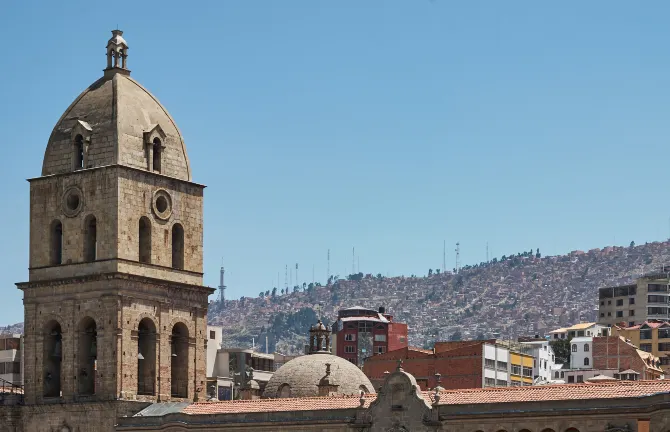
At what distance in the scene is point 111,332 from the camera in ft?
226

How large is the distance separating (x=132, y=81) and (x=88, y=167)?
16.3ft

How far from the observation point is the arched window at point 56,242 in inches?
2837

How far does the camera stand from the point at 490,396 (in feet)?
191

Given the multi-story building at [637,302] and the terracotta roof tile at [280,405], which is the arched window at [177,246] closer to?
the terracotta roof tile at [280,405]

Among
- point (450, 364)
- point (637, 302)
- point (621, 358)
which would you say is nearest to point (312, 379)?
point (450, 364)

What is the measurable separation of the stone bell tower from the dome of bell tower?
0.22ft

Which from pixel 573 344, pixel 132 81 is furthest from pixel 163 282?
pixel 573 344

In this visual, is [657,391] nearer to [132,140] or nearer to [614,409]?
[614,409]

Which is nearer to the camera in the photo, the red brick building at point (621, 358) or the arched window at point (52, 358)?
the arched window at point (52, 358)

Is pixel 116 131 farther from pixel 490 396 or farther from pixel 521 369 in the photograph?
pixel 521 369

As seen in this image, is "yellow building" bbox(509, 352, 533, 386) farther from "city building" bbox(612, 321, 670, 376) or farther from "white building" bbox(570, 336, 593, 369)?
"city building" bbox(612, 321, 670, 376)

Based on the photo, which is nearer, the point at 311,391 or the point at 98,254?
the point at 98,254

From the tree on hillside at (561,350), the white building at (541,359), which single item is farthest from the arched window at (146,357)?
the tree on hillside at (561,350)

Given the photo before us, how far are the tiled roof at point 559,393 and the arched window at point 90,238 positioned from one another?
1949cm
